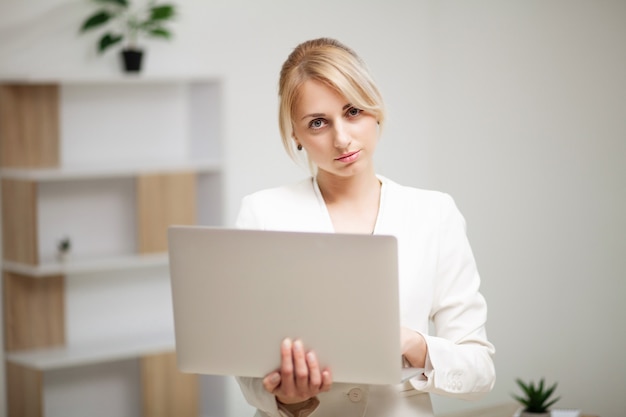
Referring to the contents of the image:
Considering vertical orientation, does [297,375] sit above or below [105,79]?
below

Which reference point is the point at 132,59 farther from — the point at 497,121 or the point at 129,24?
the point at 497,121

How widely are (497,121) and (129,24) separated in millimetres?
1749

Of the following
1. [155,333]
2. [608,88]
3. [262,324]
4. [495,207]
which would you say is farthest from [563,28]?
[262,324]

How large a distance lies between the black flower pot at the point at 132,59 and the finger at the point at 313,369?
286cm

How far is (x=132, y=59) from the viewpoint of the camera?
4.11 meters

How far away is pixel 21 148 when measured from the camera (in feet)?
13.0

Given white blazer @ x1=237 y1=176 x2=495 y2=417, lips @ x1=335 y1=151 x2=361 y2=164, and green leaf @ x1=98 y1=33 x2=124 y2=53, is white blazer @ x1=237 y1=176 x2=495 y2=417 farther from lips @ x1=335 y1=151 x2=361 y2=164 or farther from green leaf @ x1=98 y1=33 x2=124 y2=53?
green leaf @ x1=98 y1=33 x2=124 y2=53

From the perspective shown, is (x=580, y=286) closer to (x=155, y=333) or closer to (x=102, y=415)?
(x=155, y=333)

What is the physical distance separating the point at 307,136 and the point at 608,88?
252 cm

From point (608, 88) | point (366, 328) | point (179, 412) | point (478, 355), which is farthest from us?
point (179, 412)

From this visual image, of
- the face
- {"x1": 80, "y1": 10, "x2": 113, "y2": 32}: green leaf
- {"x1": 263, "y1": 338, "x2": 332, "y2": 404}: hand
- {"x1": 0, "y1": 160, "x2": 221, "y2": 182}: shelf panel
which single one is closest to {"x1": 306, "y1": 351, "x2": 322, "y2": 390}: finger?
{"x1": 263, "y1": 338, "x2": 332, "y2": 404}: hand

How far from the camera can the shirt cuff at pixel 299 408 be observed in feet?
5.29

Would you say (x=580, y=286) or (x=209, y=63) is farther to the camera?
(x=209, y=63)

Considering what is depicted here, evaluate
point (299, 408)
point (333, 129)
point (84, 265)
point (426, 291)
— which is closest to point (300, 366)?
point (299, 408)
